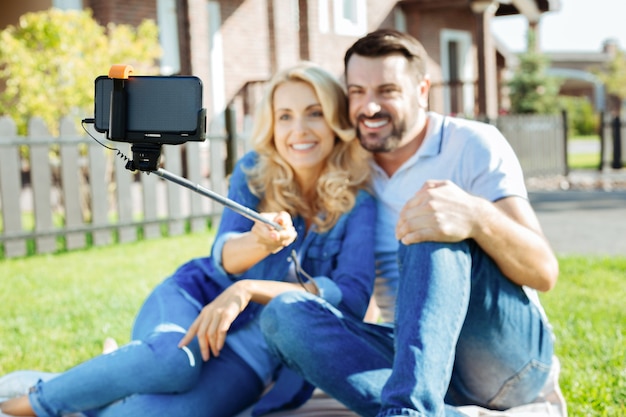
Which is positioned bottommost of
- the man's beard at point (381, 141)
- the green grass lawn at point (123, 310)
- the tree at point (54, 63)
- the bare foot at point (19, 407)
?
the green grass lawn at point (123, 310)

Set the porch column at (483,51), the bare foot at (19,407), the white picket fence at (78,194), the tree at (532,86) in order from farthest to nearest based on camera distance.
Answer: the tree at (532,86) < the porch column at (483,51) < the white picket fence at (78,194) < the bare foot at (19,407)

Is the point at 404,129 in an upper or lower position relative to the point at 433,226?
upper

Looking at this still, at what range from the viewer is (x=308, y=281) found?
2.79 m

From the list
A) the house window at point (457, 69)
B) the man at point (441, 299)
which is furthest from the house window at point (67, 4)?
the house window at point (457, 69)

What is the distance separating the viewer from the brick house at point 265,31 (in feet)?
40.6

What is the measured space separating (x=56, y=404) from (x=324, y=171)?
4.00 feet

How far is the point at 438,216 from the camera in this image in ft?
7.34

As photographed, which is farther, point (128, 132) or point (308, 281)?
point (308, 281)

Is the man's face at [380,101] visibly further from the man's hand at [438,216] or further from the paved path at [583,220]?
the paved path at [583,220]

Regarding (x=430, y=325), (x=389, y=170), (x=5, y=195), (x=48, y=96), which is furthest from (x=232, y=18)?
(x=430, y=325)

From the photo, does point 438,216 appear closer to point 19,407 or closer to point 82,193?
point 19,407

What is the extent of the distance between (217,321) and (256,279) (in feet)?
1.20

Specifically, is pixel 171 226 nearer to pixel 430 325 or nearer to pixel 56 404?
pixel 56 404

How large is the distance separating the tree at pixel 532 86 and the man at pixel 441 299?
26.6m
